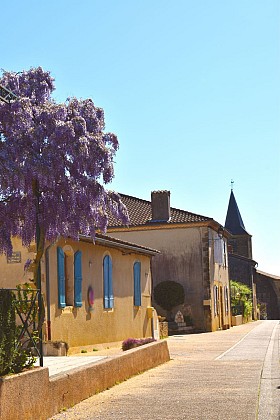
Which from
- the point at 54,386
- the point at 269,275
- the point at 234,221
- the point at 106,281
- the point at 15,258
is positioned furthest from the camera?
the point at 234,221

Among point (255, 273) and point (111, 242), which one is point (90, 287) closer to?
point (111, 242)

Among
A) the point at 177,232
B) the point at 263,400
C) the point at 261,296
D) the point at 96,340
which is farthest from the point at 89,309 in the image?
the point at 261,296

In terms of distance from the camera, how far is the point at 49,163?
13.3 m

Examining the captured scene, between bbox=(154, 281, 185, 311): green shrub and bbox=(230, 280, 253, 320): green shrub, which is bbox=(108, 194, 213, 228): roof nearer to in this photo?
bbox=(154, 281, 185, 311): green shrub

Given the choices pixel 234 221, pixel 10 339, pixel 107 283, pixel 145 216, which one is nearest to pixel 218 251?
pixel 145 216

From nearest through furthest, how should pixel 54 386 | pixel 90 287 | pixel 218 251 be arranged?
pixel 54 386
pixel 90 287
pixel 218 251

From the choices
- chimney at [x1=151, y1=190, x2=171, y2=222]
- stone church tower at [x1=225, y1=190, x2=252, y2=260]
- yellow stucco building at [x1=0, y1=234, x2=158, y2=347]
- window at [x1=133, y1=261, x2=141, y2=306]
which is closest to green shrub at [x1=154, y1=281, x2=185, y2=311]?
chimney at [x1=151, y1=190, x2=171, y2=222]

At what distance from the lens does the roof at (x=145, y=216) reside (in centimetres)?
3391

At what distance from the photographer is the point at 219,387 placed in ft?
35.3

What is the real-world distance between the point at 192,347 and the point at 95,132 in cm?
933

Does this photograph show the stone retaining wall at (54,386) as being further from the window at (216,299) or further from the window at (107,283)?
the window at (216,299)

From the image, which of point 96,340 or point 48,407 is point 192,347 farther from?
point 48,407

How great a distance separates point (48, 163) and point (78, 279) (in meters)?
4.60

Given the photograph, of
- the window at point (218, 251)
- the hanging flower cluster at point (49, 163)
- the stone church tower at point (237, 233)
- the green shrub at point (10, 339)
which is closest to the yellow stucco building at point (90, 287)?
the hanging flower cluster at point (49, 163)
